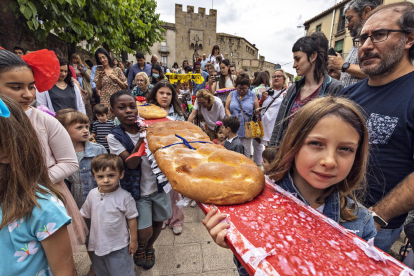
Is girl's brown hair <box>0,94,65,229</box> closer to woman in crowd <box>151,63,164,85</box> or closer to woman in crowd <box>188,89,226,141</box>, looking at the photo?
woman in crowd <box>188,89,226,141</box>

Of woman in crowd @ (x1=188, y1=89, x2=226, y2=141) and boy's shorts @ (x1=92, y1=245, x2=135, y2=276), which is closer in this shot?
boy's shorts @ (x1=92, y1=245, x2=135, y2=276)

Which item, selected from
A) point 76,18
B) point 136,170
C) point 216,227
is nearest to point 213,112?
point 136,170

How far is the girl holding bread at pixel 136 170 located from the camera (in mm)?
1946

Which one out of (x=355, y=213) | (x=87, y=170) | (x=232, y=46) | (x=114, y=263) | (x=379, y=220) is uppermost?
(x=232, y=46)

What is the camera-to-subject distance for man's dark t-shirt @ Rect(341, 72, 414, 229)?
1210 mm

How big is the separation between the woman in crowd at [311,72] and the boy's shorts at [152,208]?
1562mm

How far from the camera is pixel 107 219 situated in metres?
1.74

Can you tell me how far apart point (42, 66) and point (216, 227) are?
1726 millimetres

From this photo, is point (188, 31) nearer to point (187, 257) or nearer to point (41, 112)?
point (41, 112)

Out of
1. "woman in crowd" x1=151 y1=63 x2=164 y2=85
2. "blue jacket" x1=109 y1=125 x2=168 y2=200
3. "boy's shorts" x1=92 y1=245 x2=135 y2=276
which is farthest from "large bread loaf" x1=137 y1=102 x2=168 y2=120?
"woman in crowd" x1=151 y1=63 x2=164 y2=85

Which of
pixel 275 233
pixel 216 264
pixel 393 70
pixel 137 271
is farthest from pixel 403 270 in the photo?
pixel 137 271

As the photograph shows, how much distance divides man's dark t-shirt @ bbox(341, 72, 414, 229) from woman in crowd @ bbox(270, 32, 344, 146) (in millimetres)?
693

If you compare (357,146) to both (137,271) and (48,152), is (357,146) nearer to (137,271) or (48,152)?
(48,152)

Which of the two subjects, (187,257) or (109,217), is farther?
(187,257)
